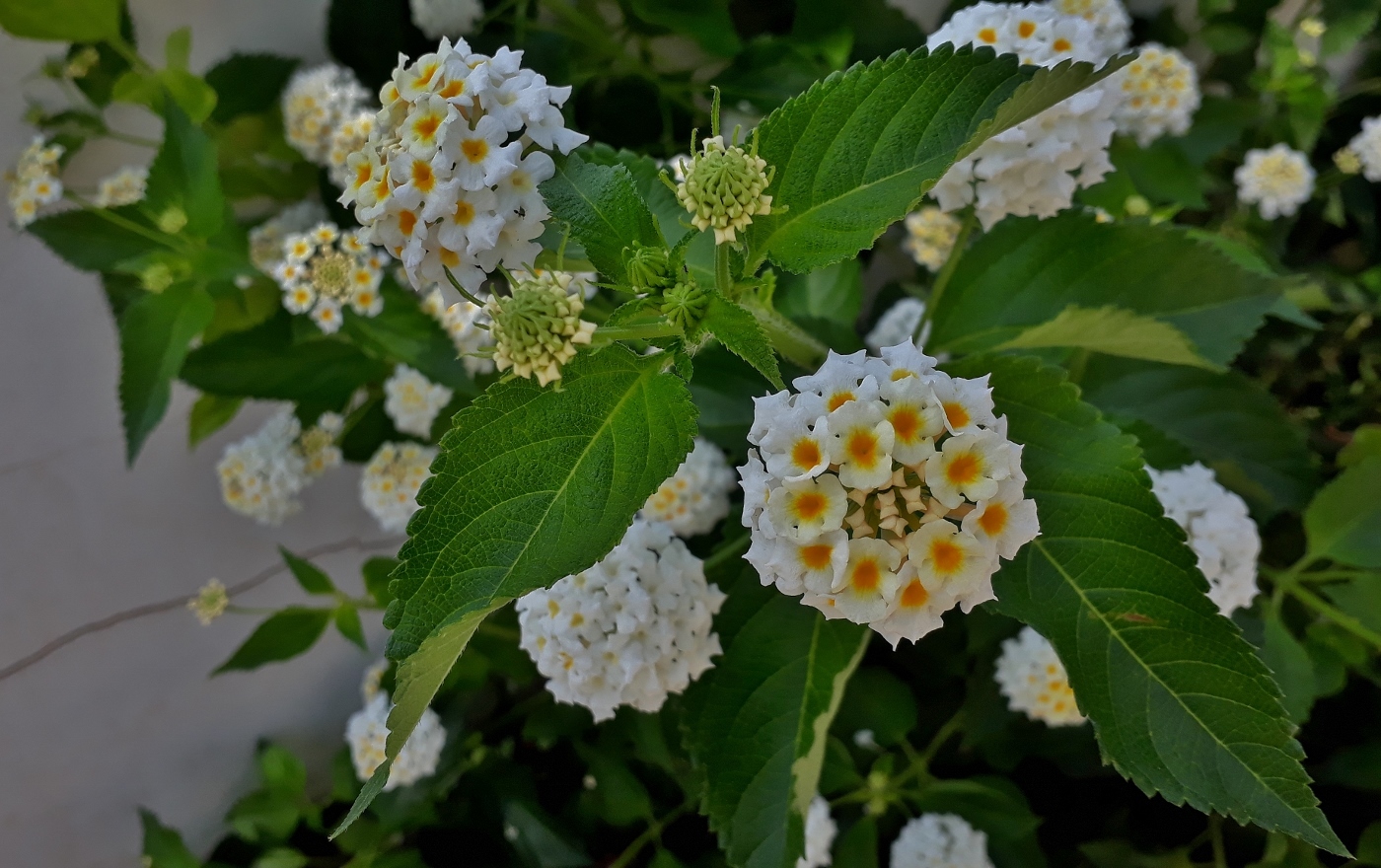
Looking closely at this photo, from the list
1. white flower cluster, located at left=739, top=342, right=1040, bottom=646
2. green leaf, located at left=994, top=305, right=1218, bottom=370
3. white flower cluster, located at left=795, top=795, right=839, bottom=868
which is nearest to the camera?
white flower cluster, located at left=739, top=342, right=1040, bottom=646

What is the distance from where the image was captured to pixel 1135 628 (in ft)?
1.36

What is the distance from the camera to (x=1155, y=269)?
557 millimetres

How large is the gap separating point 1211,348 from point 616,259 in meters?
0.39

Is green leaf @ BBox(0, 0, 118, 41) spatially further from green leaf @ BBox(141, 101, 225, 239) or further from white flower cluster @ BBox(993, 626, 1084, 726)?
white flower cluster @ BBox(993, 626, 1084, 726)

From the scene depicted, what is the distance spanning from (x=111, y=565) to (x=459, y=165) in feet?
2.60

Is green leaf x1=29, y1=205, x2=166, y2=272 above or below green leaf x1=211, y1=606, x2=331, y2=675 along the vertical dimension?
above

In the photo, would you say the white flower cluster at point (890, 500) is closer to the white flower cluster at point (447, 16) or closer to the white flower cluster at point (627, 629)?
the white flower cluster at point (627, 629)

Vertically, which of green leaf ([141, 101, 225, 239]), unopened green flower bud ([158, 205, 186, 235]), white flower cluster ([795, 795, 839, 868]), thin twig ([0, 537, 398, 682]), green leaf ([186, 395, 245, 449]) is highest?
green leaf ([141, 101, 225, 239])

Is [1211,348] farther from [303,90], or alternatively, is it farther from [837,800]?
[303,90]

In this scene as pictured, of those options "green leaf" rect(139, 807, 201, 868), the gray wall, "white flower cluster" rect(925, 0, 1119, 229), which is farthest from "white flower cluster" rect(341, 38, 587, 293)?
"green leaf" rect(139, 807, 201, 868)

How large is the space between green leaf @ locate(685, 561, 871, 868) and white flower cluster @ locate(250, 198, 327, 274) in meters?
0.60

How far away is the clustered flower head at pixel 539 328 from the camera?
36 cm

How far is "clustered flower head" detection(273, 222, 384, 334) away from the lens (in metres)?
0.73

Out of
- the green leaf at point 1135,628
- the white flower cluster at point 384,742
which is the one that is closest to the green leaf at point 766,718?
the green leaf at point 1135,628
